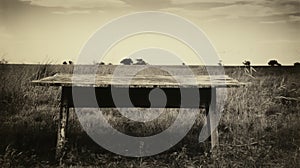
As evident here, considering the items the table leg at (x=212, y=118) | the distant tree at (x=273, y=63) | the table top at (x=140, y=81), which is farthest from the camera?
the distant tree at (x=273, y=63)

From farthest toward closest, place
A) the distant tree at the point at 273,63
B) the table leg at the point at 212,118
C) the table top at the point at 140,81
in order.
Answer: the distant tree at the point at 273,63 < the table leg at the point at 212,118 < the table top at the point at 140,81

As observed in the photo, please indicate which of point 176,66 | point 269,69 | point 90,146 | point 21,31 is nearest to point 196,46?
point 176,66

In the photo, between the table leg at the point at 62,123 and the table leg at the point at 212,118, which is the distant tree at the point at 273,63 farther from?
the table leg at the point at 62,123

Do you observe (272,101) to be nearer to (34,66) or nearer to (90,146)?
(90,146)

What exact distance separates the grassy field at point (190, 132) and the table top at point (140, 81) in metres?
0.09

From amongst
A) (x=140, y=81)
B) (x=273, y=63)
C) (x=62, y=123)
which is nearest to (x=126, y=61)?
(x=140, y=81)

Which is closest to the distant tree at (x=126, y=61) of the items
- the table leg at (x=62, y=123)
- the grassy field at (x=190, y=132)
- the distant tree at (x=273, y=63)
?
the grassy field at (x=190, y=132)

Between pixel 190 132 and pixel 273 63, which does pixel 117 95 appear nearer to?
pixel 190 132

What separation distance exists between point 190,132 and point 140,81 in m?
0.41

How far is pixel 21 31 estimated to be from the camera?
2.20 m

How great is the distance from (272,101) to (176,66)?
1.98 ft

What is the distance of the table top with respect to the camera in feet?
6.73

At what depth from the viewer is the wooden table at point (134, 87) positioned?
2.06 meters

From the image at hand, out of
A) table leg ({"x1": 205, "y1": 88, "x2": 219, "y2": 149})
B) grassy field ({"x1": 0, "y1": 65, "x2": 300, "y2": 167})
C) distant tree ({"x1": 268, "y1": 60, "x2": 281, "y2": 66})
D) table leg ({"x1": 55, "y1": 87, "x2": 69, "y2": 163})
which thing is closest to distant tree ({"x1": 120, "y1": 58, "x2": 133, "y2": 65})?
grassy field ({"x1": 0, "y1": 65, "x2": 300, "y2": 167})
